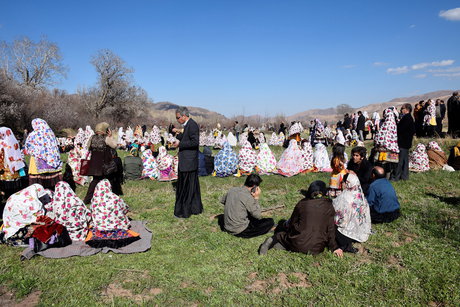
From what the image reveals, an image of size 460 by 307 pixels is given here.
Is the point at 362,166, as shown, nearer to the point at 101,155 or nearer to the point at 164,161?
the point at 101,155

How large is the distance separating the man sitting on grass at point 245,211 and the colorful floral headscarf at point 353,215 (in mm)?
1144

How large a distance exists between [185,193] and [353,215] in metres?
3.01

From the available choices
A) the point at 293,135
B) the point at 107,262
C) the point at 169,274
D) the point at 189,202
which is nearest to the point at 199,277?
the point at 169,274

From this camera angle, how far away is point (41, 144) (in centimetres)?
625

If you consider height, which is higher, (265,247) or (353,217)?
(353,217)

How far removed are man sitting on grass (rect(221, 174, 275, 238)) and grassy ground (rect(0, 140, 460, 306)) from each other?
151mm

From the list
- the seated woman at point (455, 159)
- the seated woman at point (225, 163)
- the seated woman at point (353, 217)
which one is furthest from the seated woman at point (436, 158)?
the seated woman at point (353, 217)

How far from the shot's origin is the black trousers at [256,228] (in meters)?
4.89

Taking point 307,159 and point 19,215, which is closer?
point 19,215

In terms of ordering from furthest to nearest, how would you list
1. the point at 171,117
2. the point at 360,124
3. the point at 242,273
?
the point at 171,117 < the point at 360,124 < the point at 242,273

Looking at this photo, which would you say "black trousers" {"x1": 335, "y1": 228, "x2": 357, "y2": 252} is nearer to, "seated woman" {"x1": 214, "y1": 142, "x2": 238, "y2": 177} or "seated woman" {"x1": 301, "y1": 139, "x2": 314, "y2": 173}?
"seated woman" {"x1": 214, "y1": 142, "x2": 238, "y2": 177}

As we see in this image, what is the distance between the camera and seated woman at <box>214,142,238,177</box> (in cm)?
985

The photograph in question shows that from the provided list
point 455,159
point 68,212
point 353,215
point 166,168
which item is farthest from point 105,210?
point 455,159

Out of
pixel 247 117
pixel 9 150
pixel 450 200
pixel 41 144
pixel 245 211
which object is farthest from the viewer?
pixel 247 117
